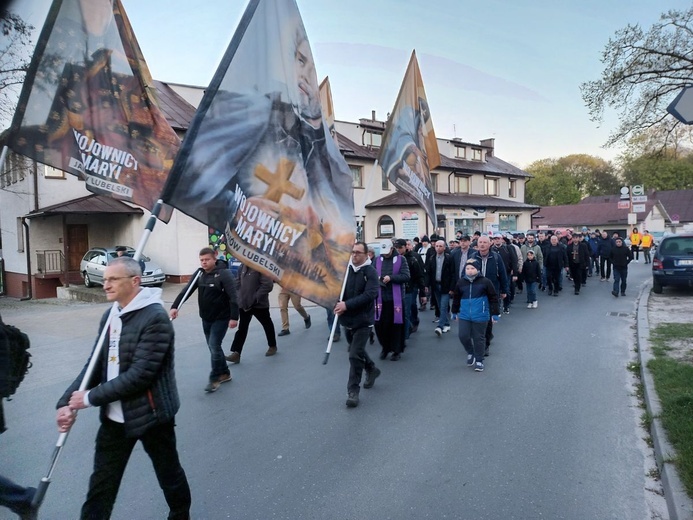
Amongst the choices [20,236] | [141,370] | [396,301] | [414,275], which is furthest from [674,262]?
[20,236]

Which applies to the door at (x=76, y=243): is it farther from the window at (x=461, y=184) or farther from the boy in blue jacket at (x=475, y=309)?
the window at (x=461, y=184)

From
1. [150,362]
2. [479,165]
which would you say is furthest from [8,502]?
[479,165]

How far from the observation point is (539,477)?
12.9 feet

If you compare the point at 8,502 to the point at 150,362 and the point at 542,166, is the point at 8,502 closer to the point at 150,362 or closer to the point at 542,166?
the point at 150,362

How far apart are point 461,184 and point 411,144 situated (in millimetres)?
31698

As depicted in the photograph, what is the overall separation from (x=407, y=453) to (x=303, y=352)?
4.33 metres

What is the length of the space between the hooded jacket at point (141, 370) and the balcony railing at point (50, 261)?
72.9 ft

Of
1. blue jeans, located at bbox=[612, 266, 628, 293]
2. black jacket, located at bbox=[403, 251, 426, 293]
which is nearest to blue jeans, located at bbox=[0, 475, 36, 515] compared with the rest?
black jacket, located at bbox=[403, 251, 426, 293]

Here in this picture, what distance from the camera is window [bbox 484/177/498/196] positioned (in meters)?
40.5

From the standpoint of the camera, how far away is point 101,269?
19594 millimetres

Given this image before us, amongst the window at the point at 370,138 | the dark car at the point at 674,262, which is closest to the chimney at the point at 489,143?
the window at the point at 370,138

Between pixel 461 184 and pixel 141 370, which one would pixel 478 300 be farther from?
pixel 461 184

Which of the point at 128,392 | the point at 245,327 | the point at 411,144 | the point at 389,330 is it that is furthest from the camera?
the point at 245,327

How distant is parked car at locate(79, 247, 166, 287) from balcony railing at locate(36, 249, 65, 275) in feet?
7.91
